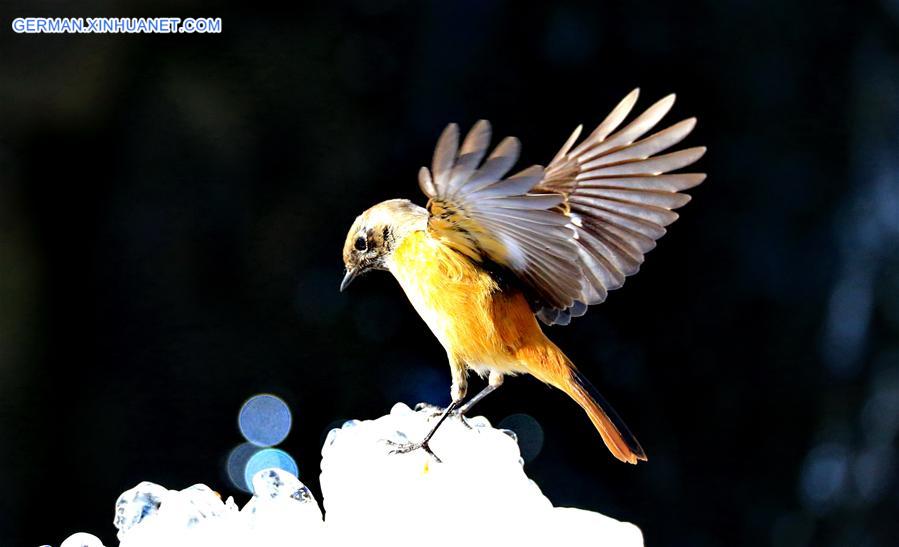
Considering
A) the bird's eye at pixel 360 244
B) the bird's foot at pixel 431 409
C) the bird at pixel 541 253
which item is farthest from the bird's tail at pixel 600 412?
the bird's eye at pixel 360 244

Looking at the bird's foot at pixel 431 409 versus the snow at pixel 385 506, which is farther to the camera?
the bird's foot at pixel 431 409

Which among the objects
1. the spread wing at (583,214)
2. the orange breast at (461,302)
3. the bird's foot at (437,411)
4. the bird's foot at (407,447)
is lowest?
the bird's foot at (407,447)

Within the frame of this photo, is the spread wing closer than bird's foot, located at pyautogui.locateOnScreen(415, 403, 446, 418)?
Yes

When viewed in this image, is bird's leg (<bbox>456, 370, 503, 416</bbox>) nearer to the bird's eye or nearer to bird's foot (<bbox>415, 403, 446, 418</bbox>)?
bird's foot (<bbox>415, 403, 446, 418</bbox>)

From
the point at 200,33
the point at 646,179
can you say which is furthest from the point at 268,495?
the point at 200,33

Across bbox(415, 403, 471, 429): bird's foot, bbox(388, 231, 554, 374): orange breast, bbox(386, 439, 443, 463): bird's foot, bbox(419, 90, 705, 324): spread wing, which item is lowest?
bbox(386, 439, 443, 463): bird's foot

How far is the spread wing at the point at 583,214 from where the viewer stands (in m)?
0.80

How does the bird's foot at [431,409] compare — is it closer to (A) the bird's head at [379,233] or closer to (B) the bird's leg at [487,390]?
(B) the bird's leg at [487,390]

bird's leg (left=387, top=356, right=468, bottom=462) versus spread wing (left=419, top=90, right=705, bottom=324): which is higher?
spread wing (left=419, top=90, right=705, bottom=324)

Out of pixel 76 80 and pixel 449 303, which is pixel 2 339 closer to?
pixel 76 80

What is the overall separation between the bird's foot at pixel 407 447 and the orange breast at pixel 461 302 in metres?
0.10

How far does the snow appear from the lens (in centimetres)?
71

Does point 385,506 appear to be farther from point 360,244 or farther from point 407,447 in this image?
point 360,244

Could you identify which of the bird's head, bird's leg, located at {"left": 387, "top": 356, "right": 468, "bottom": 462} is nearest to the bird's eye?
the bird's head
